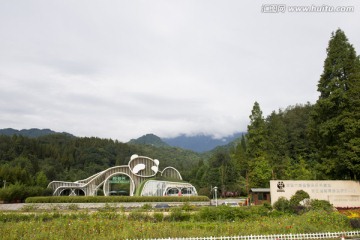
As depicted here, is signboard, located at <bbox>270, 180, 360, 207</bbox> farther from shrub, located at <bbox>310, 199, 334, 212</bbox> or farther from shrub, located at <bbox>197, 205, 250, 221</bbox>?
shrub, located at <bbox>197, 205, 250, 221</bbox>

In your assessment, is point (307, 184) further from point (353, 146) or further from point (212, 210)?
point (212, 210)

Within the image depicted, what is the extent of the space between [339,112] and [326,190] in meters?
6.24

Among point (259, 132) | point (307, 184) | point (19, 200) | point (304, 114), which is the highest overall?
point (304, 114)

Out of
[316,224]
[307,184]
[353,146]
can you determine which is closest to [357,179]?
[353,146]

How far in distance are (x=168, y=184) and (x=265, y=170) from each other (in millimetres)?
17689

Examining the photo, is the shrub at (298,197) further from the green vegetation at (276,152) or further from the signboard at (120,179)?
the signboard at (120,179)

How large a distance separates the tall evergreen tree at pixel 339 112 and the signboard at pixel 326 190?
1.29 meters

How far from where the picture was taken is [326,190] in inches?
866

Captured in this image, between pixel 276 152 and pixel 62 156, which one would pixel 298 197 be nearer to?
pixel 276 152

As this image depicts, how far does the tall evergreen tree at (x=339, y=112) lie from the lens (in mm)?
22531

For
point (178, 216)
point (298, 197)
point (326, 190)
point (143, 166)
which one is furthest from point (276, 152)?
point (178, 216)

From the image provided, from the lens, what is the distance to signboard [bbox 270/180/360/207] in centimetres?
2188

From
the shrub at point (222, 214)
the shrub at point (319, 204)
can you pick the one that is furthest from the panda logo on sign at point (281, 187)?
the shrub at point (222, 214)

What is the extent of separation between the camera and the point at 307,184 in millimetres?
21953
